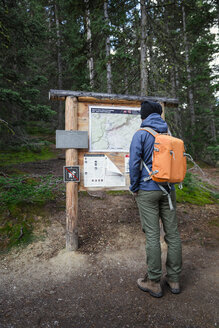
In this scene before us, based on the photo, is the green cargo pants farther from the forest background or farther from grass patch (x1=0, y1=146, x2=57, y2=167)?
grass patch (x1=0, y1=146, x2=57, y2=167)

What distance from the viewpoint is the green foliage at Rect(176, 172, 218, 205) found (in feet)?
21.7

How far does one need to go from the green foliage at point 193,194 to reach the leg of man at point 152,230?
4104 millimetres

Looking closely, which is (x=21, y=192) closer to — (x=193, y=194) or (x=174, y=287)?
(x=174, y=287)

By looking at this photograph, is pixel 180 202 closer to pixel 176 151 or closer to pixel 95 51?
pixel 176 151

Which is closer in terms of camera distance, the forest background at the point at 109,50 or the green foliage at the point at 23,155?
the forest background at the point at 109,50

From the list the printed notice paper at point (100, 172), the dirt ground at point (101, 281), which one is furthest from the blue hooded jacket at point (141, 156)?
the dirt ground at point (101, 281)

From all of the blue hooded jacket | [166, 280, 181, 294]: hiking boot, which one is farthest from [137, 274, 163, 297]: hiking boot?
the blue hooded jacket

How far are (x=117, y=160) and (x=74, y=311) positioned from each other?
8.61 ft

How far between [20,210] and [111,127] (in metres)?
2.94

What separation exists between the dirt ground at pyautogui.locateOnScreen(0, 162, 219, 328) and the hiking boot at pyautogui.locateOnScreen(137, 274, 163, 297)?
0.24 feet

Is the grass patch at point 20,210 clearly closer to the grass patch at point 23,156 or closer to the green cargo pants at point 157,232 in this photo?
the green cargo pants at point 157,232

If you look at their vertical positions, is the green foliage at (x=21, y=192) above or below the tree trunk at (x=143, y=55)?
below

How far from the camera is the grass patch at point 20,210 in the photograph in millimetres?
4098

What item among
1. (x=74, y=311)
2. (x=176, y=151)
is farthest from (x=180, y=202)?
(x=74, y=311)
